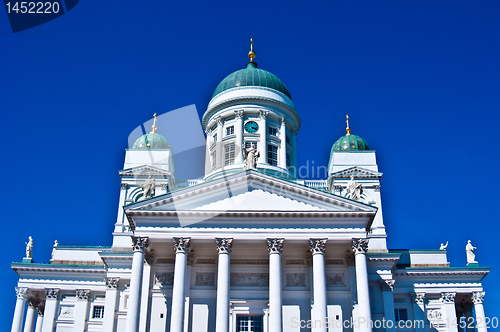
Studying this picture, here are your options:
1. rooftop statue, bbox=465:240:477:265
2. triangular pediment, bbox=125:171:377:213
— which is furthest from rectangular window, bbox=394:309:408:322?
triangular pediment, bbox=125:171:377:213

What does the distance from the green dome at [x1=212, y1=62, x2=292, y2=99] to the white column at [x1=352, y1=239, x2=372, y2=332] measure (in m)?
20.2

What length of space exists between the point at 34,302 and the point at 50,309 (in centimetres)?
264

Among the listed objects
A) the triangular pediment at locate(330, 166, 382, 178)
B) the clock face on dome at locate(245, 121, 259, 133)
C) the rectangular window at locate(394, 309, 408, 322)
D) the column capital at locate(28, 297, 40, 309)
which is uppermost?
the clock face on dome at locate(245, 121, 259, 133)

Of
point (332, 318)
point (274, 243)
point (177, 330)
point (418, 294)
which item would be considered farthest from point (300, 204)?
point (418, 294)

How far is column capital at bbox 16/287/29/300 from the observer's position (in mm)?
35562

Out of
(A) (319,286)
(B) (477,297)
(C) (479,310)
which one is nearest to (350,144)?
(B) (477,297)

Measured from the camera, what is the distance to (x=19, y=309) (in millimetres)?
35250

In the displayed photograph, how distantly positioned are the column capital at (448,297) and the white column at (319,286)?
10710 mm

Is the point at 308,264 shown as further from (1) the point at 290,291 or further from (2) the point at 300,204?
(2) the point at 300,204

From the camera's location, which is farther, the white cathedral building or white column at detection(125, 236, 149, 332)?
the white cathedral building

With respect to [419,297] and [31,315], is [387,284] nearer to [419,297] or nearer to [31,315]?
[419,297]

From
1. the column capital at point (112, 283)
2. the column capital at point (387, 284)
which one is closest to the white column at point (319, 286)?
the column capital at point (387, 284)

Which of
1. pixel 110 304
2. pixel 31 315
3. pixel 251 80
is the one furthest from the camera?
pixel 251 80

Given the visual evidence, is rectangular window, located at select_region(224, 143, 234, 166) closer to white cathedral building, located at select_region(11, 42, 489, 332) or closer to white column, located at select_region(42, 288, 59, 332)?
white cathedral building, located at select_region(11, 42, 489, 332)
